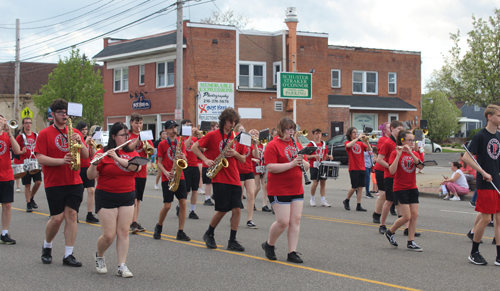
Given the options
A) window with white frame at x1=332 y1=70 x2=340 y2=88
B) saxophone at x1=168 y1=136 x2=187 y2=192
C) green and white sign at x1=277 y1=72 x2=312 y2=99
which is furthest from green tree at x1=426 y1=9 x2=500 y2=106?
saxophone at x1=168 y1=136 x2=187 y2=192

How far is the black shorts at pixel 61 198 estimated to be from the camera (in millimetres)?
6387

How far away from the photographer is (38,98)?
47.3 m

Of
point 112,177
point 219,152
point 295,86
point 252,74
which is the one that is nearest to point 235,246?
point 219,152

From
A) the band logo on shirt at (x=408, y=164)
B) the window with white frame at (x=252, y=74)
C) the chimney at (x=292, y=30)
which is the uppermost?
the chimney at (x=292, y=30)

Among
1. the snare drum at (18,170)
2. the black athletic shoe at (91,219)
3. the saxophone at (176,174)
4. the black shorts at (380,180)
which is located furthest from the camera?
the black athletic shoe at (91,219)

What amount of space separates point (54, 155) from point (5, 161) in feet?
6.76

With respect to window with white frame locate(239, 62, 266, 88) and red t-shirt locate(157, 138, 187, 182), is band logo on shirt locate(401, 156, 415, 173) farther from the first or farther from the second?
window with white frame locate(239, 62, 266, 88)

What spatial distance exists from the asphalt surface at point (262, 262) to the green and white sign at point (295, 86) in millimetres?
17582

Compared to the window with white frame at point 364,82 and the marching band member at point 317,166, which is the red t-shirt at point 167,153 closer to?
the marching band member at point 317,166

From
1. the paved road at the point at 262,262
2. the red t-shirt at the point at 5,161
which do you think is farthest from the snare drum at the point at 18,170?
the paved road at the point at 262,262

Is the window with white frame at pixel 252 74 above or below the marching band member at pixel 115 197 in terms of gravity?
above

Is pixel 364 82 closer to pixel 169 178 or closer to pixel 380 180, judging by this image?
pixel 380 180

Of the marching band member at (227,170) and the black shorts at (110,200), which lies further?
the marching band member at (227,170)

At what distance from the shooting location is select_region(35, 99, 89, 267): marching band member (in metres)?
6.39
